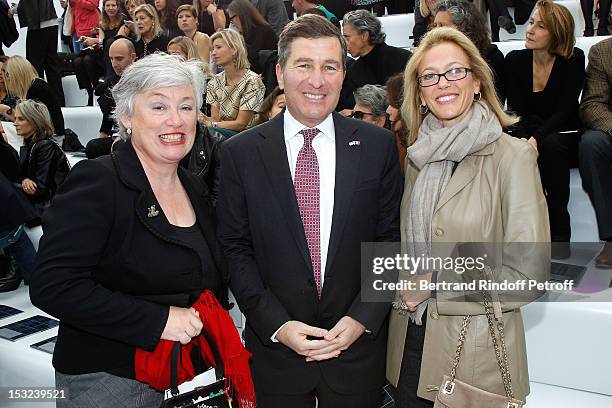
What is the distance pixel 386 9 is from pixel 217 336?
24.8 ft

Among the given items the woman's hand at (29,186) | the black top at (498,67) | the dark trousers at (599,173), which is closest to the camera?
the dark trousers at (599,173)

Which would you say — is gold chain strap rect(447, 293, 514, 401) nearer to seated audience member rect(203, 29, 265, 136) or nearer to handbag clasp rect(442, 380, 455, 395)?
handbag clasp rect(442, 380, 455, 395)

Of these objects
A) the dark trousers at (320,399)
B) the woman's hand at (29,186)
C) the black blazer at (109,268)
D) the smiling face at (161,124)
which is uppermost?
the smiling face at (161,124)

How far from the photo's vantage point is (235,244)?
6.51 ft

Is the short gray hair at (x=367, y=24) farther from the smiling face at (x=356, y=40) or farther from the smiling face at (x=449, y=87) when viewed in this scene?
the smiling face at (x=449, y=87)

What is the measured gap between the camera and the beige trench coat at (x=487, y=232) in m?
1.77

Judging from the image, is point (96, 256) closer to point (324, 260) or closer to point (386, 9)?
point (324, 260)

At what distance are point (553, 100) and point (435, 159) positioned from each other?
7.46 feet

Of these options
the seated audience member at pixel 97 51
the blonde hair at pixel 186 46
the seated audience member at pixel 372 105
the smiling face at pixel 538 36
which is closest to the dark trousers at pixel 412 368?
the seated audience member at pixel 372 105

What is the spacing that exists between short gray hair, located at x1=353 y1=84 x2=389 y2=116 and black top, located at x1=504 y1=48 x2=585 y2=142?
0.87 meters

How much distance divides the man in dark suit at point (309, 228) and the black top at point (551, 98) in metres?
2.16

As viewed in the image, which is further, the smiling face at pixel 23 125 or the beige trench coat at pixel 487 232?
the smiling face at pixel 23 125

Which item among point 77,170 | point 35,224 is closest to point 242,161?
point 77,170

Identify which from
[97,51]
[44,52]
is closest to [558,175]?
[97,51]
